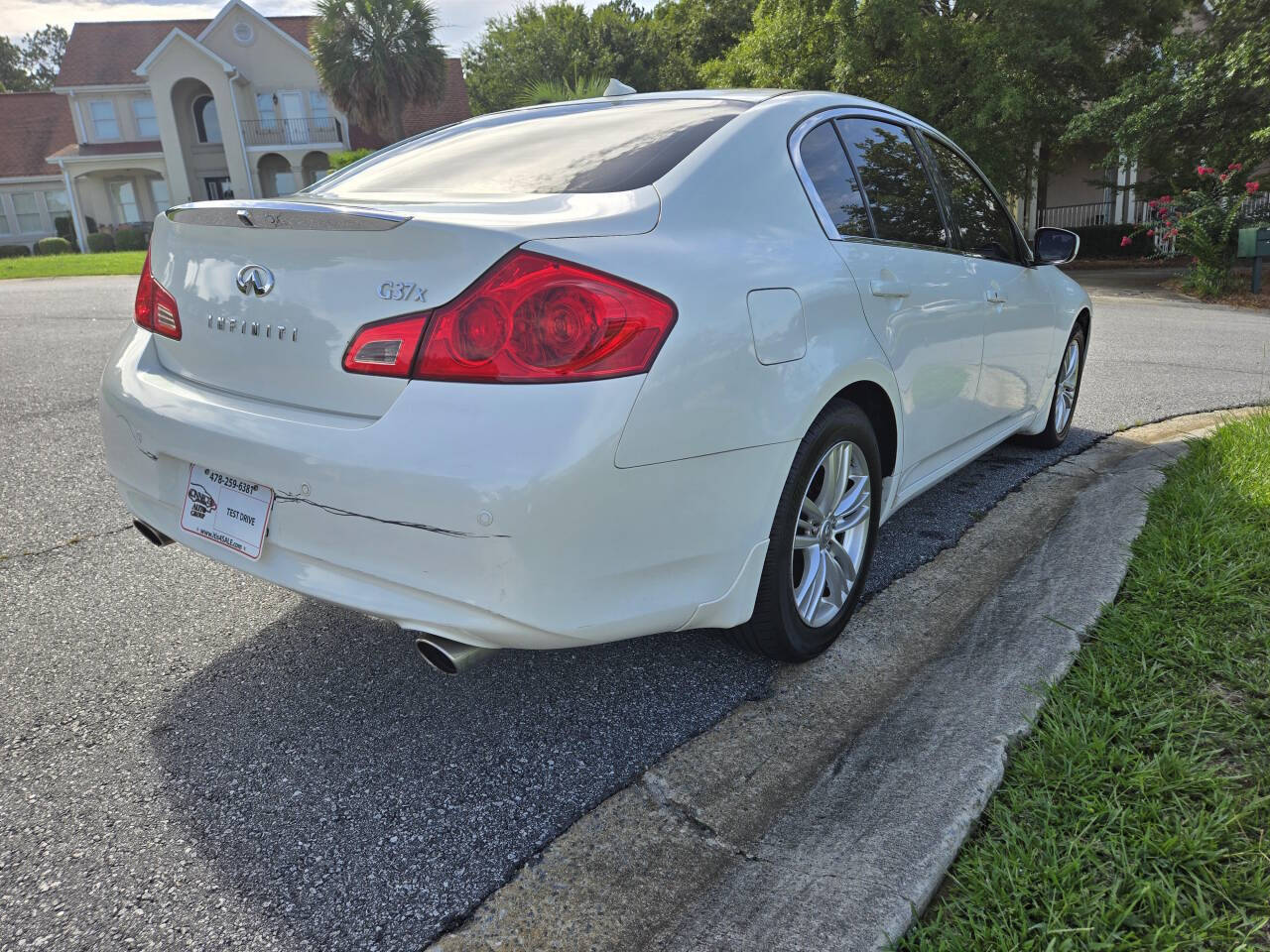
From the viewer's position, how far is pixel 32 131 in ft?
124

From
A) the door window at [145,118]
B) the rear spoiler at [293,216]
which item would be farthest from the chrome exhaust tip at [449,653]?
the door window at [145,118]

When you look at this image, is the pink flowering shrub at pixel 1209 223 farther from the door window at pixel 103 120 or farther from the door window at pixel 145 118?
the door window at pixel 103 120

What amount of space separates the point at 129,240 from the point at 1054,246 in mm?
34017

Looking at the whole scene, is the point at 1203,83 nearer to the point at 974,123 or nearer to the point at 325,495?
the point at 974,123

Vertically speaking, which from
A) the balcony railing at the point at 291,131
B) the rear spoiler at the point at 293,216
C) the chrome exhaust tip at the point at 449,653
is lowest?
the chrome exhaust tip at the point at 449,653

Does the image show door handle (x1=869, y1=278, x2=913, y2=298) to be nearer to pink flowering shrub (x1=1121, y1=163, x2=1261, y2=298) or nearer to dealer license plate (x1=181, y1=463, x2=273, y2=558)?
dealer license plate (x1=181, y1=463, x2=273, y2=558)

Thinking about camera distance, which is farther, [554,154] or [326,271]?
[554,154]

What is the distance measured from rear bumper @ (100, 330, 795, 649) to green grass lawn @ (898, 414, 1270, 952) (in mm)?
834

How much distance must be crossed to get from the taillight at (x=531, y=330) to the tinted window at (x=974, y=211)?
2.23 m

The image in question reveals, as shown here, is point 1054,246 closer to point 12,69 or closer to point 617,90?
point 617,90

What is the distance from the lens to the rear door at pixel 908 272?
2.83m

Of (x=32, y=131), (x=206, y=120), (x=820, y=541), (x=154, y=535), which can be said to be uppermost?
(x=32, y=131)

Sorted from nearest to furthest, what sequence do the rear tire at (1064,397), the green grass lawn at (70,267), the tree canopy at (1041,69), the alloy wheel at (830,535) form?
the alloy wheel at (830,535), the rear tire at (1064,397), the tree canopy at (1041,69), the green grass lawn at (70,267)

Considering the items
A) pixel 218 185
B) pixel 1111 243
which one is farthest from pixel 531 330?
pixel 218 185
